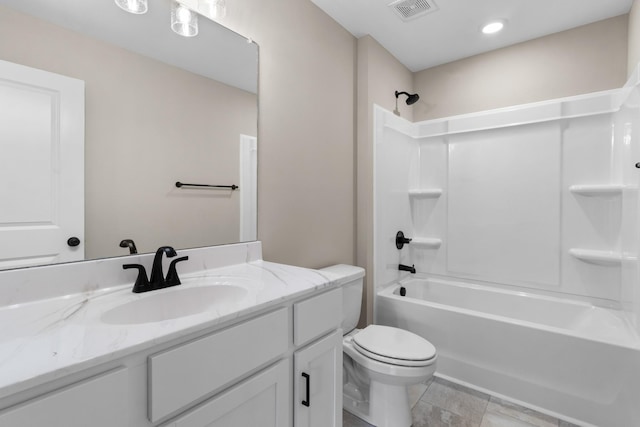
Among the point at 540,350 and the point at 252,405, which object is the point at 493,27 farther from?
the point at 252,405

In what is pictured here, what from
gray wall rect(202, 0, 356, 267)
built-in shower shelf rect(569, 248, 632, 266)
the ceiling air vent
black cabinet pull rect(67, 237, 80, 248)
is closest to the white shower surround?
built-in shower shelf rect(569, 248, 632, 266)

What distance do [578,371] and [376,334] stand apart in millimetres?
1108

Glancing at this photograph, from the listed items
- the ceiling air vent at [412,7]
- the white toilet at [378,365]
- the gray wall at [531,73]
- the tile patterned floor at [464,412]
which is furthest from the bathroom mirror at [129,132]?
the gray wall at [531,73]

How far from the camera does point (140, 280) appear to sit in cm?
109

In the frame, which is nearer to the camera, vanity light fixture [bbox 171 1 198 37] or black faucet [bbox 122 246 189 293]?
black faucet [bbox 122 246 189 293]

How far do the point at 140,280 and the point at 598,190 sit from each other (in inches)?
A: 107

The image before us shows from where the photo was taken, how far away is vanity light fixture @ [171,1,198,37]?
131cm

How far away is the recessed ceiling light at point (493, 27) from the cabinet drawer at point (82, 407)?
9.17ft

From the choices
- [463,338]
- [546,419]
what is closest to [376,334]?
[463,338]

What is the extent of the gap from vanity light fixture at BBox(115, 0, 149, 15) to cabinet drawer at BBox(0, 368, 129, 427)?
129cm

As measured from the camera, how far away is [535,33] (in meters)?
2.28

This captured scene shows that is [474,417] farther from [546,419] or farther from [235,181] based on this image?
[235,181]

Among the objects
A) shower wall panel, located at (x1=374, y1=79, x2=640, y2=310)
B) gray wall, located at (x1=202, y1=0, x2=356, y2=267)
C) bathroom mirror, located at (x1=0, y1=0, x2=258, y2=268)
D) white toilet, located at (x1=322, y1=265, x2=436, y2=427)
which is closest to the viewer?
bathroom mirror, located at (x1=0, y1=0, x2=258, y2=268)

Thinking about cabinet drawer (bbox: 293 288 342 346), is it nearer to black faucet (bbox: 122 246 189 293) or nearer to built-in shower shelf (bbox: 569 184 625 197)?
black faucet (bbox: 122 246 189 293)
